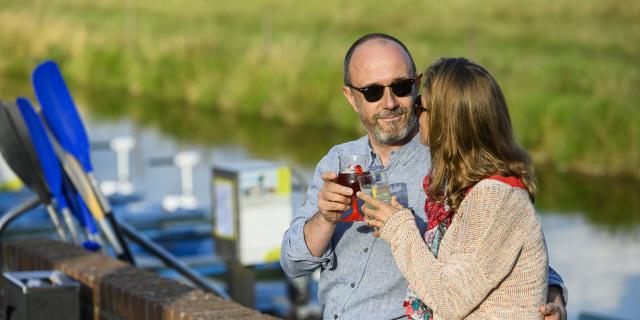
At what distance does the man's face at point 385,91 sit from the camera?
140 inches

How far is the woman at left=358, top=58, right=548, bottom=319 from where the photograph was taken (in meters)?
2.88

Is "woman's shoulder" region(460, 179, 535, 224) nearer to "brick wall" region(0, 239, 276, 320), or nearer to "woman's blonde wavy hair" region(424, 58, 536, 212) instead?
"woman's blonde wavy hair" region(424, 58, 536, 212)

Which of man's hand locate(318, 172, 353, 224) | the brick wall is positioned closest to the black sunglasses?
man's hand locate(318, 172, 353, 224)

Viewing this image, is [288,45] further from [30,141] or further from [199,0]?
[199,0]

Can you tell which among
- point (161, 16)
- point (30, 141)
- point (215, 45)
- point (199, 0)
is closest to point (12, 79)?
point (215, 45)

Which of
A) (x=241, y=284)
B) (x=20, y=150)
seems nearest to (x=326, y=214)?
(x=20, y=150)

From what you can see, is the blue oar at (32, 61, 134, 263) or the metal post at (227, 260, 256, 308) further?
the metal post at (227, 260, 256, 308)

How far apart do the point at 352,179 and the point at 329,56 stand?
2044 cm

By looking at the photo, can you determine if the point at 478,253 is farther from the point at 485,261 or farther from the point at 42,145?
the point at 42,145

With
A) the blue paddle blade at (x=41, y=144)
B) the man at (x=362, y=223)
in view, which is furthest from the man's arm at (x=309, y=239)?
the blue paddle blade at (x=41, y=144)

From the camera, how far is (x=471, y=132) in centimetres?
295

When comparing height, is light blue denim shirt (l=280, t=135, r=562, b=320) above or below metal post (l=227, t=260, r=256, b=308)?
above

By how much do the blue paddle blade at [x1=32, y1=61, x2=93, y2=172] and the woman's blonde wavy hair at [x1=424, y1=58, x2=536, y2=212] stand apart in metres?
4.01

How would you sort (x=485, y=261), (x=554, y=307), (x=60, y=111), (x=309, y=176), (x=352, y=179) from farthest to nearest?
(x=309, y=176) < (x=60, y=111) < (x=352, y=179) < (x=554, y=307) < (x=485, y=261)
